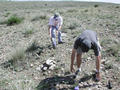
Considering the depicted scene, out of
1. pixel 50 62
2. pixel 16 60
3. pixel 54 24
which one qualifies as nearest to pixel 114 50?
pixel 50 62

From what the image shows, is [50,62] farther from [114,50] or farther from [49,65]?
[114,50]

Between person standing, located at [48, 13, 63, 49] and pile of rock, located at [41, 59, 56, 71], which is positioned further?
person standing, located at [48, 13, 63, 49]

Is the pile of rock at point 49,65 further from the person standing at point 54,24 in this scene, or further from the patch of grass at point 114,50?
the patch of grass at point 114,50

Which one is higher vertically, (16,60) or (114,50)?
(114,50)

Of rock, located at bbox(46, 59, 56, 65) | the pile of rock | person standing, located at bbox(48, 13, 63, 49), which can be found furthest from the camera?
person standing, located at bbox(48, 13, 63, 49)

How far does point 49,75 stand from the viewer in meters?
4.53

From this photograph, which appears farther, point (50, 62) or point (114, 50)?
point (114, 50)

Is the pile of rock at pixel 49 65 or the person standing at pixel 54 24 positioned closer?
the pile of rock at pixel 49 65

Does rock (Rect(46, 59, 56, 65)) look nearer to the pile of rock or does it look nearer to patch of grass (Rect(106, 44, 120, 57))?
the pile of rock

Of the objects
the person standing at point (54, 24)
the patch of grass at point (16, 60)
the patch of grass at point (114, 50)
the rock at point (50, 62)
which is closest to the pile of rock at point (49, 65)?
the rock at point (50, 62)

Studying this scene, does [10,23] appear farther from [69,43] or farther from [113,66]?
[113,66]

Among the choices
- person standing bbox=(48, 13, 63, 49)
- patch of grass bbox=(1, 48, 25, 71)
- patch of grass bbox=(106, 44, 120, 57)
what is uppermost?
person standing bbox=(48, 13, 63, 49)

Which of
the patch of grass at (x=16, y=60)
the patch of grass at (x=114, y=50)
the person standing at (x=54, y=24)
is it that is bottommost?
the patch of grass at (x=16, y=60)

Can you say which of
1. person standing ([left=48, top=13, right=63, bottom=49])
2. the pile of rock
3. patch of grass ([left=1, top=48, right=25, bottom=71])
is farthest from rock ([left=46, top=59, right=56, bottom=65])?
person standing ([left=48, top=13, right=63, bottom=49])
